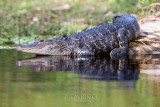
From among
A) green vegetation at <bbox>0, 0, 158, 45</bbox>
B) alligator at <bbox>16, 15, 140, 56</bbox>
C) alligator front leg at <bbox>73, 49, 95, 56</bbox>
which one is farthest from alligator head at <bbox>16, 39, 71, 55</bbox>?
green vegetation at <bbox>0, 0, 158, 45</bbox>

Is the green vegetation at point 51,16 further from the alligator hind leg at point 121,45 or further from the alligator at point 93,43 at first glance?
the alligator hind leg at point 121,45

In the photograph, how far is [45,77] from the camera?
4.45 meters

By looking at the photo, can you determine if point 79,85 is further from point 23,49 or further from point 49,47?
point 49,47

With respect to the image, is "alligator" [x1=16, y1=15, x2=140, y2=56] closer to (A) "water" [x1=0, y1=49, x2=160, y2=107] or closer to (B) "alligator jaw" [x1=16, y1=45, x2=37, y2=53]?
(B) "alligator jaw" [x1=16, y1=45, x2=37, y2=53]

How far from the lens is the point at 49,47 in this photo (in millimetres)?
7418

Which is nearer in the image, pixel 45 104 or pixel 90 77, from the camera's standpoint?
pixel 45 104

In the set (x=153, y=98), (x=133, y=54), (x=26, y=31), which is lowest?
(x=153, y=98)

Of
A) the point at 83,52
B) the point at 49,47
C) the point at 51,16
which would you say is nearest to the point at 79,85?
the point at 83,52

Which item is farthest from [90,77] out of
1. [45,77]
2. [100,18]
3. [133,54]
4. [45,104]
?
[100,18]

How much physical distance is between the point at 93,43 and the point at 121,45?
27.3 inches

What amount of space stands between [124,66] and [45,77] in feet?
5.42

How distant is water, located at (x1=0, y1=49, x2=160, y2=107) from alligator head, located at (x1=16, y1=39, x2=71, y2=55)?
1614 millimetres

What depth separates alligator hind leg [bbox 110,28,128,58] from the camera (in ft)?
23.7

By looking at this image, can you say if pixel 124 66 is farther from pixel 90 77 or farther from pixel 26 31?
pixel 26 31
